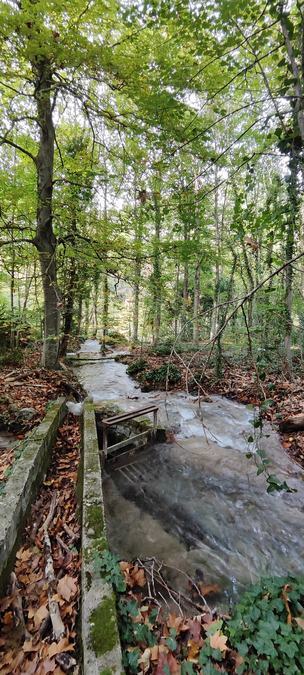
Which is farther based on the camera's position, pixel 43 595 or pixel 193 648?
pixel 43 595

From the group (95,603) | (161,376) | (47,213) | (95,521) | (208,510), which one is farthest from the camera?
(161,376)

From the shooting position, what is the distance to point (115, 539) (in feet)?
12.4

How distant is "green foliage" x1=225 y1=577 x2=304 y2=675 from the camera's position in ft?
6.79

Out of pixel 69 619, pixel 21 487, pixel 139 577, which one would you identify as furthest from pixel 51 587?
pixel 139 577

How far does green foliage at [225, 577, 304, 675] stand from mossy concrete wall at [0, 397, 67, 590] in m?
2.00

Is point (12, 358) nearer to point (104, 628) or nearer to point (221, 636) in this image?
point (104, 628)

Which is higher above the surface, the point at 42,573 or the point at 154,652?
the point at 42,573

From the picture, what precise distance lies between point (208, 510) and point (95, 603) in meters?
2.76

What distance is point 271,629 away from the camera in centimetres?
225

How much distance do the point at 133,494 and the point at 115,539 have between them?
1070mm


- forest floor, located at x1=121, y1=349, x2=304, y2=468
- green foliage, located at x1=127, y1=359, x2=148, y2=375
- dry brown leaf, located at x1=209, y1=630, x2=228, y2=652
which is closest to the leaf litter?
dry brown leaf, located at x1=209, y1=630, x2=228, y2=652

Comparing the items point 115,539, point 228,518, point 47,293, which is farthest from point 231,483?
point 47,293

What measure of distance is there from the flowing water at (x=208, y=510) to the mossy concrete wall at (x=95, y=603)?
0.96 m

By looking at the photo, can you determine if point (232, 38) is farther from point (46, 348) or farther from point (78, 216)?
point (46, 348)
